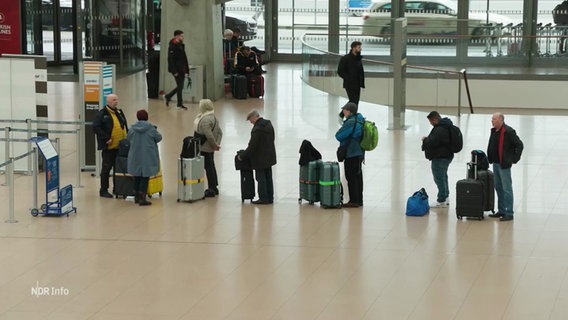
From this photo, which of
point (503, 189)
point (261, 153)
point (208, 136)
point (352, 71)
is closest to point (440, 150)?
point (503, 189)

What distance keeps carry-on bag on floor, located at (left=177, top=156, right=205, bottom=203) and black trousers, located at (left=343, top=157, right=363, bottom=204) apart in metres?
2.03

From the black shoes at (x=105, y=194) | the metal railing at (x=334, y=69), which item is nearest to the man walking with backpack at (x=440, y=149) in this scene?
the black shoes at (x=105, y=194)

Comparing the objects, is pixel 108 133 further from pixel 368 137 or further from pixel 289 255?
pixel 289 255

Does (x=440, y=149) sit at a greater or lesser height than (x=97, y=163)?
greater

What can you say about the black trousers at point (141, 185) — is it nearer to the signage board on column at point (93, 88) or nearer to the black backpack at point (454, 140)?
the signage board on column at point (93, 88)

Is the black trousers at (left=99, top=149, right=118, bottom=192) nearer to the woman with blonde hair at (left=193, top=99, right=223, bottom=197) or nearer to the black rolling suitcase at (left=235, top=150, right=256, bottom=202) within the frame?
the woman with blonde hair at (left=193, top=99, right=223, bottom=197)

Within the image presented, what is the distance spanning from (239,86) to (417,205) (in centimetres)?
1337

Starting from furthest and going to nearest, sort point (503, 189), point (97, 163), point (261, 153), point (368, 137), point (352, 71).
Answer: point (352, 71) < point (97, 163) < point (261, 153) < point (368, 137) < point (503, 189)

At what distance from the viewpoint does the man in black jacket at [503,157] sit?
15.4 meters

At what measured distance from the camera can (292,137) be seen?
22734 mm

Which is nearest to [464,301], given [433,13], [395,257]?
[395,257]

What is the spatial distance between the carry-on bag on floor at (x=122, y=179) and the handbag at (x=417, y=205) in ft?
12.6

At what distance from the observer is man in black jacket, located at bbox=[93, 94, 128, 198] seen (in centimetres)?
1691

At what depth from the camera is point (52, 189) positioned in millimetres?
15875
